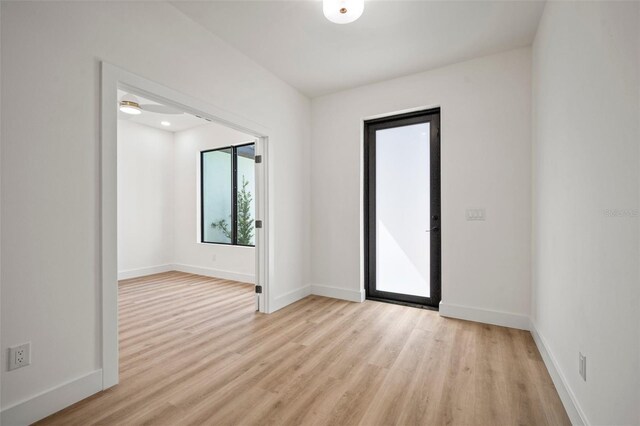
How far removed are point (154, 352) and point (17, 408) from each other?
0.96m

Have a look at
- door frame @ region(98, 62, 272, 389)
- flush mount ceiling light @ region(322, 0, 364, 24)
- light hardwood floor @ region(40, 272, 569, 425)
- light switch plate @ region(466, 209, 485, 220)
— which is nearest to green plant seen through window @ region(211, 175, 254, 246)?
light hardwood floor @ region(40, 272, 569, 425)

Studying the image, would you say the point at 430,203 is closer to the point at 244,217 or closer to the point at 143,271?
the point at 244,217

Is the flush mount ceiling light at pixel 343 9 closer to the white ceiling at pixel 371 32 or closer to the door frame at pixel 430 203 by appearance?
the white ceiling at pixel 371 32

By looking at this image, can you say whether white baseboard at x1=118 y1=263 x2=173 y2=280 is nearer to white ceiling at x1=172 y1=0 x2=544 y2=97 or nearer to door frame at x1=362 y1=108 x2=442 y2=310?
door frame at x1=362 y1=108 x2=442 y2=310

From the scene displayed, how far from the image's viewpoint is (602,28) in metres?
1.32

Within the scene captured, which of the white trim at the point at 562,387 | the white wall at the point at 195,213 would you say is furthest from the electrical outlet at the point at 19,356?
the white wall at the point at 195,213

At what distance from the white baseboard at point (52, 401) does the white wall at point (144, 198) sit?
392 centimetres

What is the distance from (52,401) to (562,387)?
3.07 metres

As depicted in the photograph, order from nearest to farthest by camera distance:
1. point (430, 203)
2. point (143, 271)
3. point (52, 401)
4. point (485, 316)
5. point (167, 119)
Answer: point (52, 401) → point (485, 316) → point (430, 203) → point (167, 119) → point (143, 271)

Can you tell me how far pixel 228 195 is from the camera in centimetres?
567

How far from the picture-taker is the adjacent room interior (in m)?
1.55

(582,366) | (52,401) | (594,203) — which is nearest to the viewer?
(594,203)

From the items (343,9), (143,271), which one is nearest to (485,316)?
(343,9)

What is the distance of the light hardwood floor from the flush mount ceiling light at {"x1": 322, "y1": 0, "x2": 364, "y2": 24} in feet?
8.76
